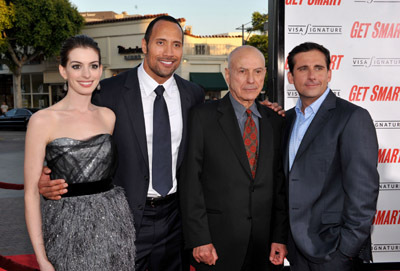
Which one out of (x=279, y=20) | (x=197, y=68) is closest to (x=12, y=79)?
(x=197, y=68)

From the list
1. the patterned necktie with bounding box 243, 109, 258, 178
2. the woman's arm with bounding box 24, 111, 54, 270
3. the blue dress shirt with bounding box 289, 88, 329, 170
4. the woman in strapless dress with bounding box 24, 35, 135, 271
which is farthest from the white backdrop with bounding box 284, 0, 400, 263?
the woman's arm with bounding box 24, 111, 54, 270

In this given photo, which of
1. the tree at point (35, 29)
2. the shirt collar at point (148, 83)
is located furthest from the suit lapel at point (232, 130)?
the tree at point (35, 29)

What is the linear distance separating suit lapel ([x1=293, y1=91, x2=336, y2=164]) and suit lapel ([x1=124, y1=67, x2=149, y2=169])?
1.12m

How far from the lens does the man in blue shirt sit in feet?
7.52

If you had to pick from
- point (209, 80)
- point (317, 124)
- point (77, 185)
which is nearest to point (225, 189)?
point (317, 124)

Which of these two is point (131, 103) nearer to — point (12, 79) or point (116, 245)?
point (116, 245)

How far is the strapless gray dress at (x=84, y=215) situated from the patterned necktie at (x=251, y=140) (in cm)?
97

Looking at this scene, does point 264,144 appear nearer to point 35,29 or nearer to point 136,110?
point 136,110

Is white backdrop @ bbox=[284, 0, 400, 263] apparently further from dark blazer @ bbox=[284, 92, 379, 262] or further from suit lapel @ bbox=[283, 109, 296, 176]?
dark blazer @ bbox=[284, 92, 379, 262]

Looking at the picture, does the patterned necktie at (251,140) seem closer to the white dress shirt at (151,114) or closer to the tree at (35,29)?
the white dress shirt at (151,114)

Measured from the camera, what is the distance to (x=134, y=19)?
27.6 metres

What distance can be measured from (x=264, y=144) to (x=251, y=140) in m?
0.10

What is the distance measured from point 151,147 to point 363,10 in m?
2.89

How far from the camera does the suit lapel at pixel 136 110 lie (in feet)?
8.89
